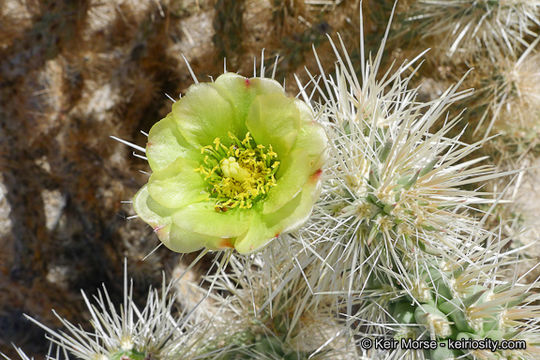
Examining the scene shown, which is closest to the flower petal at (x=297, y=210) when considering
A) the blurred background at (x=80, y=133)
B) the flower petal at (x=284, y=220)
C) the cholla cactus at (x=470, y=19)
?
the flower petal at (x=284, y=220)

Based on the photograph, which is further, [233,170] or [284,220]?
[233,170]

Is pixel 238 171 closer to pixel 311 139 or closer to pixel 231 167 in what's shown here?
pixel 231 167

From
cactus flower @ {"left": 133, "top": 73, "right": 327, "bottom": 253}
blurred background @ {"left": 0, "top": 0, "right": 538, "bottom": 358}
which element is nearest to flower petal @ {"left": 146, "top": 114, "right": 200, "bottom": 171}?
cactus flower @ {"left": 133, "top": 73, "right": 327, "bottom": 253}

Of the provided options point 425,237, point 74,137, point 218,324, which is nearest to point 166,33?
point 74,137

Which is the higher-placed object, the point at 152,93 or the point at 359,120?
the point at 359,120

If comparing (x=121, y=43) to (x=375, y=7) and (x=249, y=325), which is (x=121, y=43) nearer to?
(x=375, y=7)

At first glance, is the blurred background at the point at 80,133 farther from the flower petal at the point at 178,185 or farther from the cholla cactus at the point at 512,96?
the flower petal at the point at 178,185

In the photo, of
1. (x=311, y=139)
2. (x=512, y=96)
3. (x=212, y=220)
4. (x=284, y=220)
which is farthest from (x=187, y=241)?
(x=512, y=96)
